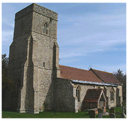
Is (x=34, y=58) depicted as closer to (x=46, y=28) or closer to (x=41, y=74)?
(x=41, y=74)

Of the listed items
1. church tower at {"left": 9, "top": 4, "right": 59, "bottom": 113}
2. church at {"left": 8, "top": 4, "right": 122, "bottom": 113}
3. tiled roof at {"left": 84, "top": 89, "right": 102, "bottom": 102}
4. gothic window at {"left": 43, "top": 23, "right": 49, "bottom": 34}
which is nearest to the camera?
church tower at {"left": 9, "top": 4, "right": 59, "bottom": 113}

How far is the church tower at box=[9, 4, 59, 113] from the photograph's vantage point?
26.0 meters

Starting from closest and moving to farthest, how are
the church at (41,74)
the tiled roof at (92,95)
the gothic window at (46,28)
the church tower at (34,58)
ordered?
the church tower at (34,58)
the church at (41,74)
the tiled roof at (92,95)
the gothic window at (46,28)

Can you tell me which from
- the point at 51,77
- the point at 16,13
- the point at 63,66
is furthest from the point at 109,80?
the point at 16,13

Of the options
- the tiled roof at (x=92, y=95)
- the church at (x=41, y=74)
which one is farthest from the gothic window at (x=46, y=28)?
the tiled roof at (x=92, y=95)

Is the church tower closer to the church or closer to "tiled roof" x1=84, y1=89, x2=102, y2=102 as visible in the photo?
the church

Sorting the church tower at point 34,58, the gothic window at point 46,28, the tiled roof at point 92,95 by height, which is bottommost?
the tiled roof at point 92,95

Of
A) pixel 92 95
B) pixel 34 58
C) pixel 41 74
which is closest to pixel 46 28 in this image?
pixel 34 58

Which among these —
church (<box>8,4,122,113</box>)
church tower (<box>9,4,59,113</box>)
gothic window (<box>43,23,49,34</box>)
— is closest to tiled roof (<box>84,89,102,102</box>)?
church (<box>8,4,122,113</box>)

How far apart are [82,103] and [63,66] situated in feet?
27.9

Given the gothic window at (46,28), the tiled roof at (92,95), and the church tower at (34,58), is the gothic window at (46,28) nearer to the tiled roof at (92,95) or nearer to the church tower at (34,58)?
the church tower at (34,58)

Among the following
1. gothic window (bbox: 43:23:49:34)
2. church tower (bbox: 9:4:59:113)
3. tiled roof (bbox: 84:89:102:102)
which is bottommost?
tiled roof (bbox: 84:89:102:102)

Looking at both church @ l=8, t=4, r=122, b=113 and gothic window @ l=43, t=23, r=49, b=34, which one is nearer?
church @ l=8, t=4, r=122, b=113

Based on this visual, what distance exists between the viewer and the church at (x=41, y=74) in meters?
26.3
